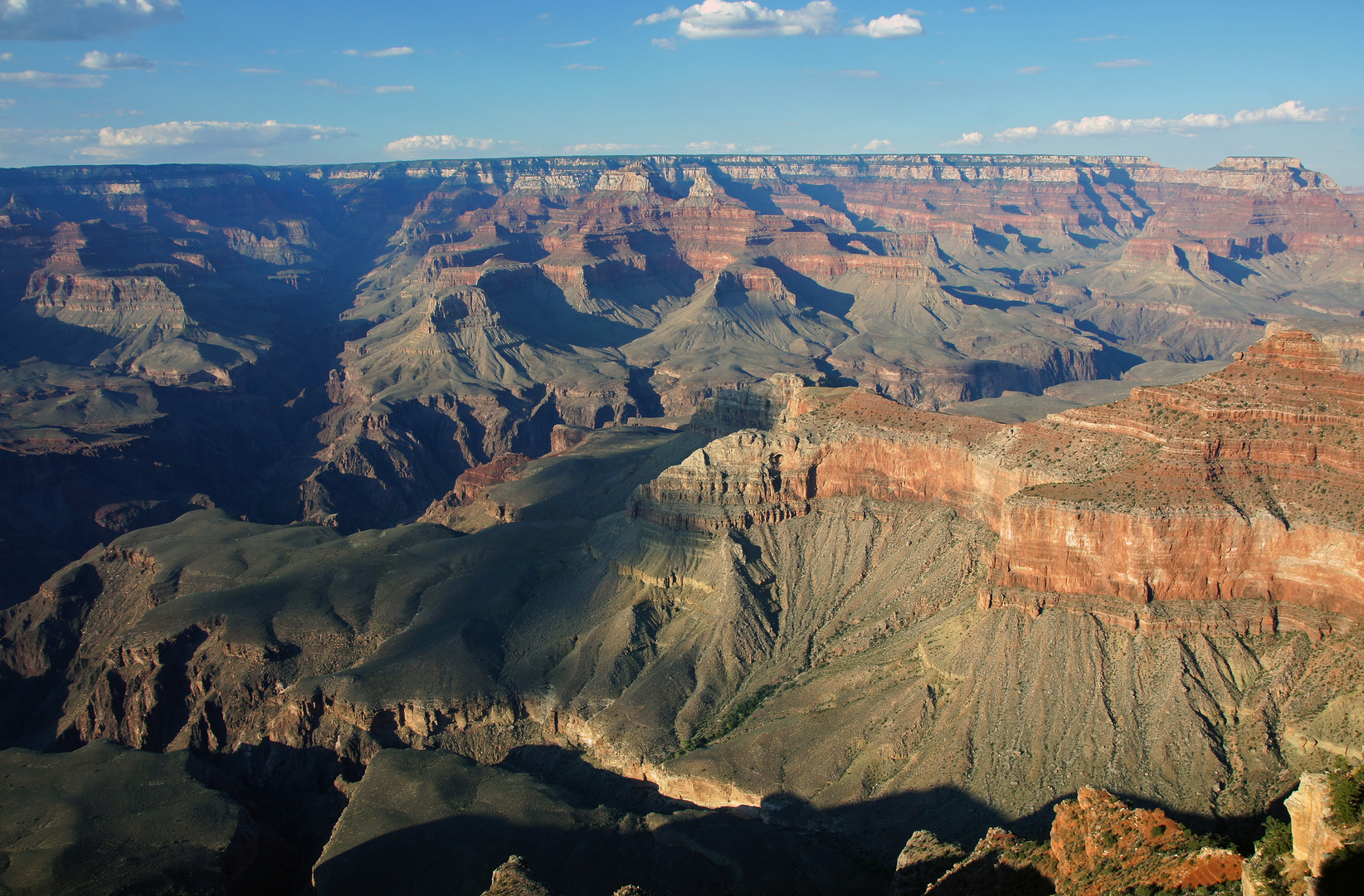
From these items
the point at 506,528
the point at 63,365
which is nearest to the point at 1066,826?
the point at 506,528

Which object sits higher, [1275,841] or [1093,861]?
[1275,841]

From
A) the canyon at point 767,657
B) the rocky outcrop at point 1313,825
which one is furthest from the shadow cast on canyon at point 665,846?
the rocky outcrop at point 1313,825

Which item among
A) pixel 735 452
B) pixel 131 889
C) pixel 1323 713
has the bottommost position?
pixel 131 889

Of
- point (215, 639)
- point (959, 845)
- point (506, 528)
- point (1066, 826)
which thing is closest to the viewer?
point (1066, 826)

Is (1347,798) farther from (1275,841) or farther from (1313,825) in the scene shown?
(1275,841)

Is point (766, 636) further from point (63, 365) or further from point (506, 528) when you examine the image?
point (63, 365)

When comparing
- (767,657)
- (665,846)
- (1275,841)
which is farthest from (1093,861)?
(767,657)

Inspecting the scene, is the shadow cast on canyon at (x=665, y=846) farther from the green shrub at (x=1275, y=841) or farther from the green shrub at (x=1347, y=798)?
the green shrub at (x=1347, y=798)

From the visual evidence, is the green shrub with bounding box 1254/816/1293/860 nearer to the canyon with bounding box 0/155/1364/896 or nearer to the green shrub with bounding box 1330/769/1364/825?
the canyon with bounding box 0/155/1364/896
